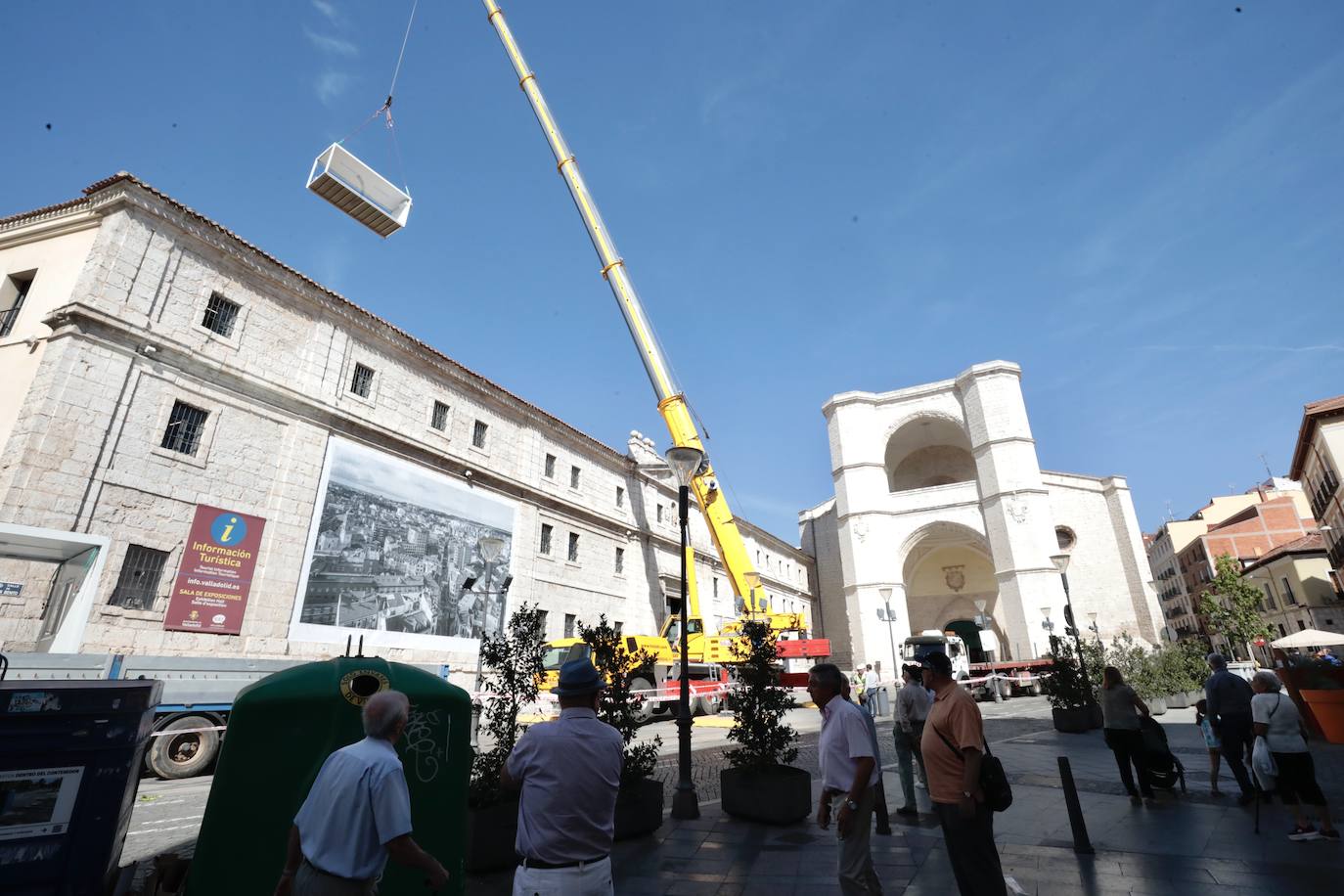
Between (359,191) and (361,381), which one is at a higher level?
(359,191)

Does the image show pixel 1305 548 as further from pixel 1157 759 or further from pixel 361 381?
pixel 361 381

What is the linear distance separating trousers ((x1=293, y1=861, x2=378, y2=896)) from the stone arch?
39024 millimetres

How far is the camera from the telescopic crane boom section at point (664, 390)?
78.3ft

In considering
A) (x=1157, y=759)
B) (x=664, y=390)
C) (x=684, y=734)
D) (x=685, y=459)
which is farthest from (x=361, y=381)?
(x=1157, y=759)

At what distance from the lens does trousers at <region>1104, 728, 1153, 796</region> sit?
7223mm

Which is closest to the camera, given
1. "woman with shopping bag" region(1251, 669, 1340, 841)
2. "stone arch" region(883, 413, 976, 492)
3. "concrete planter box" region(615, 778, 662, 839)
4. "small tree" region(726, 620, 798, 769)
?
"woman with shopping bag" region(1251, 669, 1340, 841)

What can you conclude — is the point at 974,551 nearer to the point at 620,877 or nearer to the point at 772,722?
the point at 772,722

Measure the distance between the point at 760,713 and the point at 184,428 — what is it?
15049mm

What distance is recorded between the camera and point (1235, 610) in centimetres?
3688

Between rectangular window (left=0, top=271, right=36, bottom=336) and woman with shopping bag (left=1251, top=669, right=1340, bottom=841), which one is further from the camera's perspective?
rectangular window (left=0, top=271, right=36, bottom=336)

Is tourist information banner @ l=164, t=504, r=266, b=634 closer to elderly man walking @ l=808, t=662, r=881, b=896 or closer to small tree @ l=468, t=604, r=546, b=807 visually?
small tree @ l=468, t=604, r=546, b=807

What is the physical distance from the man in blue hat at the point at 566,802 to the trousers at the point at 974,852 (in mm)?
2081

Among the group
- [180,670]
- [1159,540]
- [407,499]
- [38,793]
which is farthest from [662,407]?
[1159,540]

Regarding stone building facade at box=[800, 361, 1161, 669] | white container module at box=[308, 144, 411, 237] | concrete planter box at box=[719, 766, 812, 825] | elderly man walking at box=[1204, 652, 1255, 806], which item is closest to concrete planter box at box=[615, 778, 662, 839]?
concrete planter box at box=[719, 766, 812, 825]
